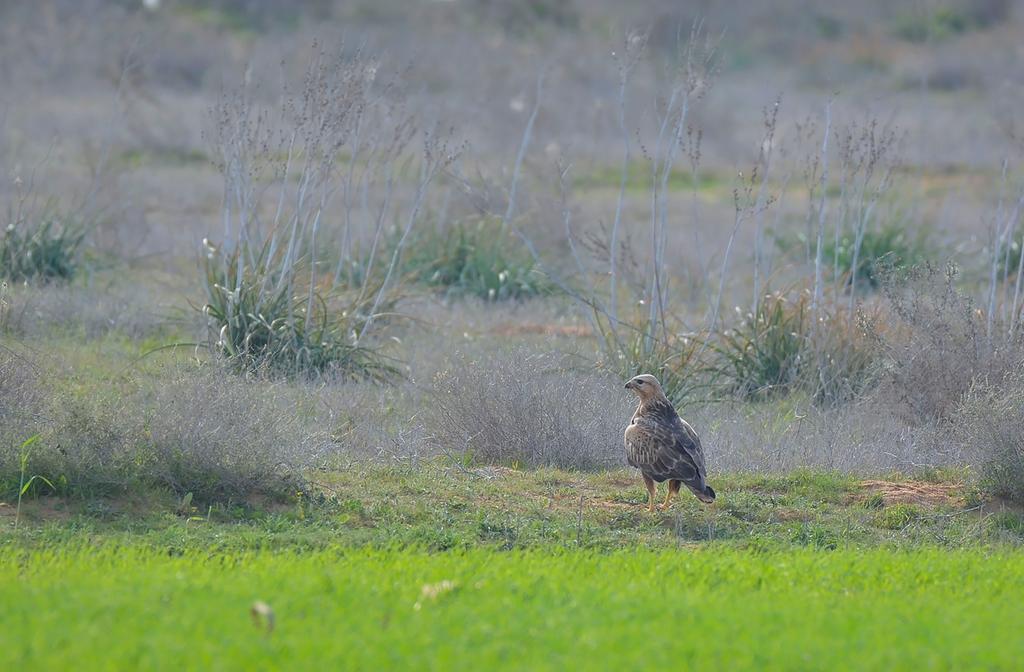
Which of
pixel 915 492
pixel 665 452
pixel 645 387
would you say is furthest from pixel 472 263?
pixel 665 452

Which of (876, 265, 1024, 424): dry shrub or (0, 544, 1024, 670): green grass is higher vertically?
(876, 265, 1024, 424): dry shrub

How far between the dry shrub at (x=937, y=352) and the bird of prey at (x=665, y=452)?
10.2ft

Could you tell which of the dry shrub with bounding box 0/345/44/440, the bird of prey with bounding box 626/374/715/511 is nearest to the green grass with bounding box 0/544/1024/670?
the bird of prey with bounding box 626/374/715/511

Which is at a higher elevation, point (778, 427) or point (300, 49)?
point (300, 49)

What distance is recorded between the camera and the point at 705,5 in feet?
203

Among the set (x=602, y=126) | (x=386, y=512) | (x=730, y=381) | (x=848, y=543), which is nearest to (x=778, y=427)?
(x=730, y=381)

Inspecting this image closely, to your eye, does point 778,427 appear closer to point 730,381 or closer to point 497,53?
point 730,381

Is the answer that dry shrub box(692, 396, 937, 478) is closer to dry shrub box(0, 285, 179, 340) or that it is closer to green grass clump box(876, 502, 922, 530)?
green grass clump box(876, 502, 922, 530)

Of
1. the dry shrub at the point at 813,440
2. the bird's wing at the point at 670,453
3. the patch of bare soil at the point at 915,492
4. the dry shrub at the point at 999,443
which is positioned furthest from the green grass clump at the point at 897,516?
the bird's wing at the point at 670,453

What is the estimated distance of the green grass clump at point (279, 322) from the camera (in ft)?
40.2

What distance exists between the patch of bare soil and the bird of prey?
137 cm

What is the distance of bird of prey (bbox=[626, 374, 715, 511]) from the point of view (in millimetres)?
8406

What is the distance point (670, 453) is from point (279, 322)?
4.96 meters

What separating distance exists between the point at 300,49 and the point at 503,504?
94.0 ft
